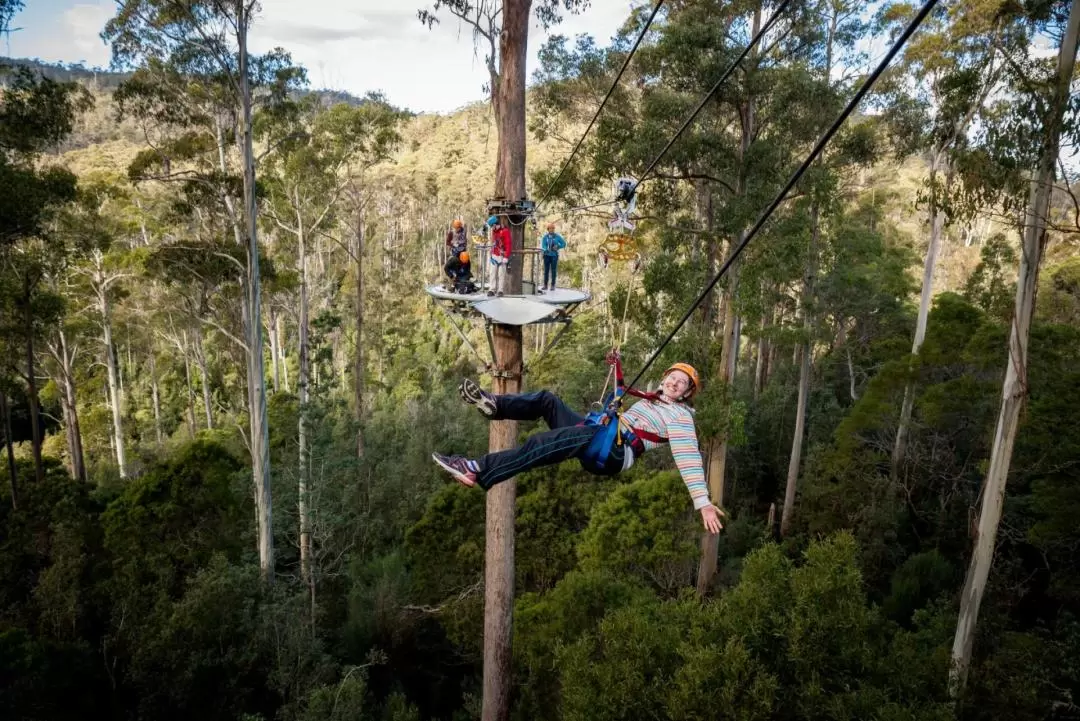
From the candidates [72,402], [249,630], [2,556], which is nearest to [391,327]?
[72,402]

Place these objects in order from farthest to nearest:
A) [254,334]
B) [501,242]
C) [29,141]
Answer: [254,334]
[29,141]
[501,242]

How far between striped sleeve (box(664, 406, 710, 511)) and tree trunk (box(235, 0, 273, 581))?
8.27 metres

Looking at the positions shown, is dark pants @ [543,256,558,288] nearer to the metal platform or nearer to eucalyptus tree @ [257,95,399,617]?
the metal platform

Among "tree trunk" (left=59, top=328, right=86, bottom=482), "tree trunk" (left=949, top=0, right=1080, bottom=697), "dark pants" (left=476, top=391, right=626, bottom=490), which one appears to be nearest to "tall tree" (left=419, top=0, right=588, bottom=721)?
"dark pants" (left=476, top=391, right=626, bottom=490)

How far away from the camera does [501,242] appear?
17.0 ft

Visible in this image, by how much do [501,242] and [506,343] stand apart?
2.93ft

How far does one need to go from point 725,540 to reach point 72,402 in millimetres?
19085

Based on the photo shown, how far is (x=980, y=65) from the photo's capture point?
19.8ft

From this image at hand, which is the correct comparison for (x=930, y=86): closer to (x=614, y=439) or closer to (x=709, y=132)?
(x=709, y=132)

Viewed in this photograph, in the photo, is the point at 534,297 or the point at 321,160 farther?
the point at 321,160

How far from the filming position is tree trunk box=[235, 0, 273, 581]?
9508 mm

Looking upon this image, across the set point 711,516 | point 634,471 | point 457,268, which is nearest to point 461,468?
point 711,516

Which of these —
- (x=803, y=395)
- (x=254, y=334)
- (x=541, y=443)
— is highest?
(x=541, y=443)

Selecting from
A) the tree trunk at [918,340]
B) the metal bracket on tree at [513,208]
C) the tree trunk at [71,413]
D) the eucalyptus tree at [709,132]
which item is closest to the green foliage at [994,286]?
the tree trunk at [918,340]
